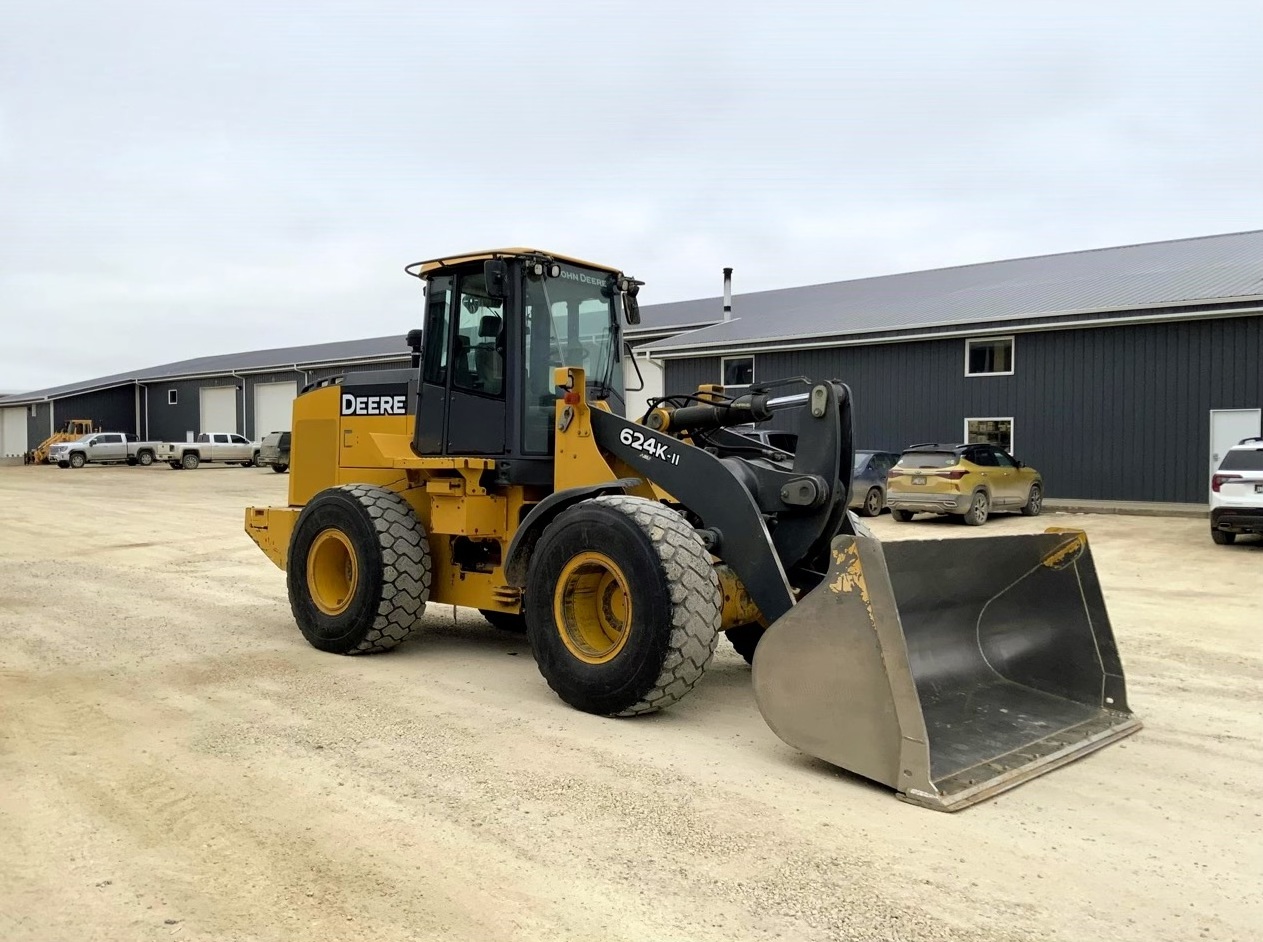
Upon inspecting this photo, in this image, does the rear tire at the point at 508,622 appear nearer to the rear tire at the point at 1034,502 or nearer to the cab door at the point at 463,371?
the cab door at the point at 463,371

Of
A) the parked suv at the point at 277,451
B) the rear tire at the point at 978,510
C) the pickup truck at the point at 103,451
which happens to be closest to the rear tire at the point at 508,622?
the rear tire at the point at 978,510

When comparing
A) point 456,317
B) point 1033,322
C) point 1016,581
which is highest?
point 1033,322

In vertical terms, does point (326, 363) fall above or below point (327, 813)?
above

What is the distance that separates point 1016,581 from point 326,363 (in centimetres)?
4045

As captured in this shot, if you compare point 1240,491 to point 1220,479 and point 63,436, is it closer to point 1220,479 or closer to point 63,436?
point 1220,479

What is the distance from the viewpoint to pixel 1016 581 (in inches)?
237

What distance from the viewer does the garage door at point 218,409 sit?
161ft

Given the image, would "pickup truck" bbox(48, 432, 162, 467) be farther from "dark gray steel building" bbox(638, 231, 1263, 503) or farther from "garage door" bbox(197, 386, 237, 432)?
"dark gray steel building" bbox(638, 231, 1263, 503)

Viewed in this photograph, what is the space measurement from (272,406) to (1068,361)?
36.1 m

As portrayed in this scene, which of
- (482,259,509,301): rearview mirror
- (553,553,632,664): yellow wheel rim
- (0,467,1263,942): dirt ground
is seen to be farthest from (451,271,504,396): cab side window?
(0,467,1263,942): dirt ground

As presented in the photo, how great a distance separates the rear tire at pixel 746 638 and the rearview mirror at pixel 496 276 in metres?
2.78

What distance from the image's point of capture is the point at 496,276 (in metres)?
6.70

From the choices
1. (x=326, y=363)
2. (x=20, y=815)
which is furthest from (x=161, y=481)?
(x=20, y=815)

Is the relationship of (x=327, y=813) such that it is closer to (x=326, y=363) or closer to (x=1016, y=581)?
(x=1016, y=581)
